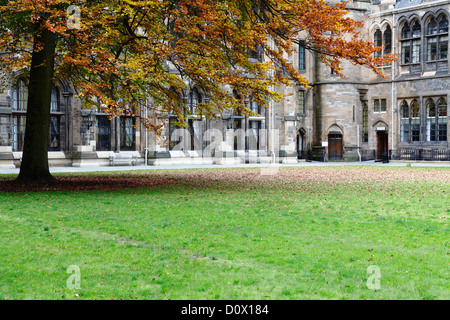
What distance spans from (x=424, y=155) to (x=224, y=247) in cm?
3892

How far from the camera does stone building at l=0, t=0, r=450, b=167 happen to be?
120ft

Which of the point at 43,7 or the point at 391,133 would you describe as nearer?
the point at 43,7

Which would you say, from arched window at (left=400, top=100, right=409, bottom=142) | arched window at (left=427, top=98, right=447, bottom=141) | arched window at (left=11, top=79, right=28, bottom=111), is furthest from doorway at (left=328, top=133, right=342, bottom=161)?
arched window at (left=11, top=79, right=28, bottom=111)

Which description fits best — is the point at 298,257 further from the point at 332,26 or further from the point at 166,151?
the point at 166,151

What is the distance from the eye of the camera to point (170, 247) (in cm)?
779

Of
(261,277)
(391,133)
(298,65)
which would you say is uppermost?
(298,65)

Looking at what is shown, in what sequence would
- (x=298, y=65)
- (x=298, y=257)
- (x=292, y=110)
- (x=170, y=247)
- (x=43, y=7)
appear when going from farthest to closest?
(x=298, y=65), (x=292, y=110), (x=43, y=7), (x=170, y=247), (x=298, y=257)

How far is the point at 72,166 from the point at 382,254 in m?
28.4

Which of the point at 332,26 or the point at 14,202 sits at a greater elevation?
the point at 332,26

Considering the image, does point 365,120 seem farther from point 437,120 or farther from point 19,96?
point 19,96

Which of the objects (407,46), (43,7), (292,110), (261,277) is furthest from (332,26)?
(407,46)

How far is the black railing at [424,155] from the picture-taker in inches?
1658

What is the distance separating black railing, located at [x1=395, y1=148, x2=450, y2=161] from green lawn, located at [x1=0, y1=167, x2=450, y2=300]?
99.5 ft

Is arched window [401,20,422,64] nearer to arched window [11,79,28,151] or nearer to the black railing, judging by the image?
the black railing
